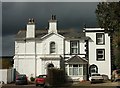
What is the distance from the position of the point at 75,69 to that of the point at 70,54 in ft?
8.65

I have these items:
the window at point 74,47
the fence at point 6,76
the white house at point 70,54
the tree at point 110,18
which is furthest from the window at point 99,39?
the tree at point 110,18

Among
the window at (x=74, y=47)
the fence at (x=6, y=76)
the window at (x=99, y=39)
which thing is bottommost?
the fence at (x=6, y=76)

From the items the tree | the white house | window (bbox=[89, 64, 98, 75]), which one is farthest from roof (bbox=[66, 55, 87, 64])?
the tree

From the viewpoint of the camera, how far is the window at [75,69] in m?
62.6

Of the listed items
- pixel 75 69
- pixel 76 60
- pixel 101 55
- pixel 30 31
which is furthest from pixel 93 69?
pixel 30 31

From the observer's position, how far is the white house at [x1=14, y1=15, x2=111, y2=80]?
62688 millimetres

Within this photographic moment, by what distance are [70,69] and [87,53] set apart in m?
3.88

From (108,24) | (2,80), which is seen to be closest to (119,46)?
(108,24)

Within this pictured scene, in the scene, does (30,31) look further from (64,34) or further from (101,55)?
(101,55)

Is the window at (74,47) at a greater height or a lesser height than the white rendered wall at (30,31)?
lesser

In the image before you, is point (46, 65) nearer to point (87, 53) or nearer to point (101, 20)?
point (87, 53)

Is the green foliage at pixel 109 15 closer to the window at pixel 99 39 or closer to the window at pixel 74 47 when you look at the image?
the window at pixel 99 39

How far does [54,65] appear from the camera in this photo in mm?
62250

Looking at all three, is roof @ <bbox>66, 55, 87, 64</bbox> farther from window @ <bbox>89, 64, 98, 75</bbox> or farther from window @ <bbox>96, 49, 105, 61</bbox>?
window @ <bbox>96, 49, 105, 61</bbox>
